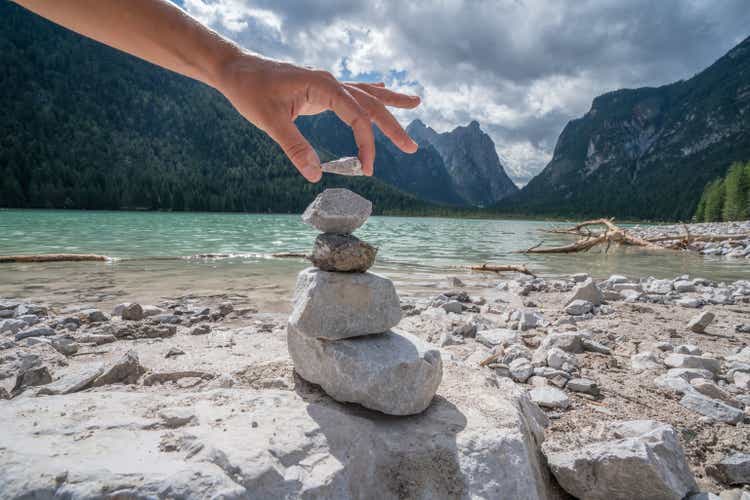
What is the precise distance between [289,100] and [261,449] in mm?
2111

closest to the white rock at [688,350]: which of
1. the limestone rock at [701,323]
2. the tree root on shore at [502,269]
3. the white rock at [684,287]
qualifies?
the limestone rock at [701,323]

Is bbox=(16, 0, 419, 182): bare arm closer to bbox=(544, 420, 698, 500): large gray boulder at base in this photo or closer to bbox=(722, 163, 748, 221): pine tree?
bbox=(544, 420, 698, 500): large gray boulder at base

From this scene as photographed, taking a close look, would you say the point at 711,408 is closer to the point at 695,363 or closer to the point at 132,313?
the point at 695,363

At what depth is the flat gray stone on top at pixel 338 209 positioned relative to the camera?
3246 millimetres

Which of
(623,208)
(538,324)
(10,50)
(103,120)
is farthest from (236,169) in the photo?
(538,324)

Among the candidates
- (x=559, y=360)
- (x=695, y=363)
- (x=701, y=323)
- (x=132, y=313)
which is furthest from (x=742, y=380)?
(x=132, y=313)

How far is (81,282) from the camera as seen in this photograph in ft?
35.4

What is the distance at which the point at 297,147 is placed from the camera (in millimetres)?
2516

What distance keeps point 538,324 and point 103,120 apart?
7524 inches

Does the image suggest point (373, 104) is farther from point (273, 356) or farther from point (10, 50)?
point (10, 50)

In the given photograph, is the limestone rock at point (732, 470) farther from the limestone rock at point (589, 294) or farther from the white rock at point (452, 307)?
the limestone rock at point (589, 294)

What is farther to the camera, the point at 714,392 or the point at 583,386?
the point at 583,386

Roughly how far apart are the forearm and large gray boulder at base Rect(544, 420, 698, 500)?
3.54m

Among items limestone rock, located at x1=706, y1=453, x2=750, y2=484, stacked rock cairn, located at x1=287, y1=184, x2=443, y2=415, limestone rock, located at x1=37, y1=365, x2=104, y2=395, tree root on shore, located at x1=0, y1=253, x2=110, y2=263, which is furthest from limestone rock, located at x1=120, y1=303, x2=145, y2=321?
tree root on shore, located at x1=0, y1=253, x2=110, y2=263
